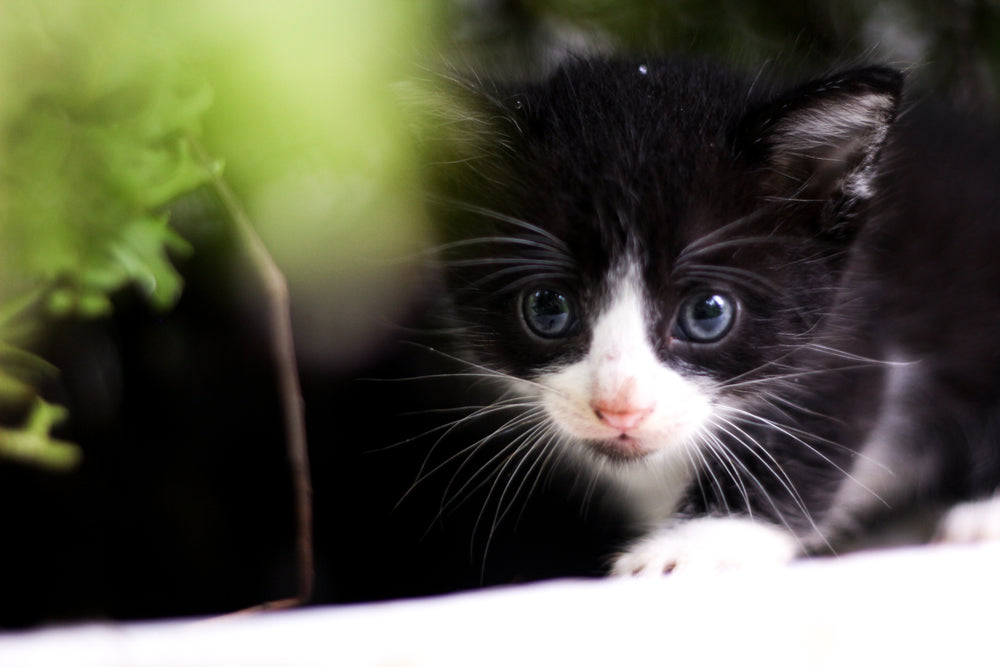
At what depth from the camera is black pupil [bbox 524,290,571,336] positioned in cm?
133

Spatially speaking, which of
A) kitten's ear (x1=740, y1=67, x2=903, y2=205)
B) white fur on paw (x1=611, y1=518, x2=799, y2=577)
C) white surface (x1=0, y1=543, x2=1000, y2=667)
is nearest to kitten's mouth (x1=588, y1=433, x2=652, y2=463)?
white fur on paw (x1=611, y1=518, x2=799, y2=577)

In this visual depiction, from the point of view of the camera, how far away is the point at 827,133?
1275 mm

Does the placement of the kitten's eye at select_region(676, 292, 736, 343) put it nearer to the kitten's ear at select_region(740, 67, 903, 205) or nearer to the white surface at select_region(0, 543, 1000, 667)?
the kitten's ear at select_region(740, 67, 903, 205)

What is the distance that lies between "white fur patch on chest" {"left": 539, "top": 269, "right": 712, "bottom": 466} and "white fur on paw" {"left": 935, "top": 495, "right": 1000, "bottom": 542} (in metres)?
0.50

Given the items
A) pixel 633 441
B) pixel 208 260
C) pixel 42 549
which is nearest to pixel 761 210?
pixel 633 441

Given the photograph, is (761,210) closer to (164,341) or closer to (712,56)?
(712,56)

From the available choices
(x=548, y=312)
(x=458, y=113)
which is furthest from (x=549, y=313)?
(x=458, y=113)

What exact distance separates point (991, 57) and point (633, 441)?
125 cm

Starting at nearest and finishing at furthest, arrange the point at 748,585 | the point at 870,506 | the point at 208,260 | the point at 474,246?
1. the point at 748,585
2. the point at 474,246
3. the point at 208,260
4. the point at 870,506

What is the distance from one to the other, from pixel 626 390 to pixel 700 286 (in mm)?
193

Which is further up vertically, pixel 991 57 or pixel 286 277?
pixel 991 57

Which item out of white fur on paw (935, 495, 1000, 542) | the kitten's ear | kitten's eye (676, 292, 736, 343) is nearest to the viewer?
the kitten's ear

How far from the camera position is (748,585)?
108cm

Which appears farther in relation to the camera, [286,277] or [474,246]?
[286,277]
